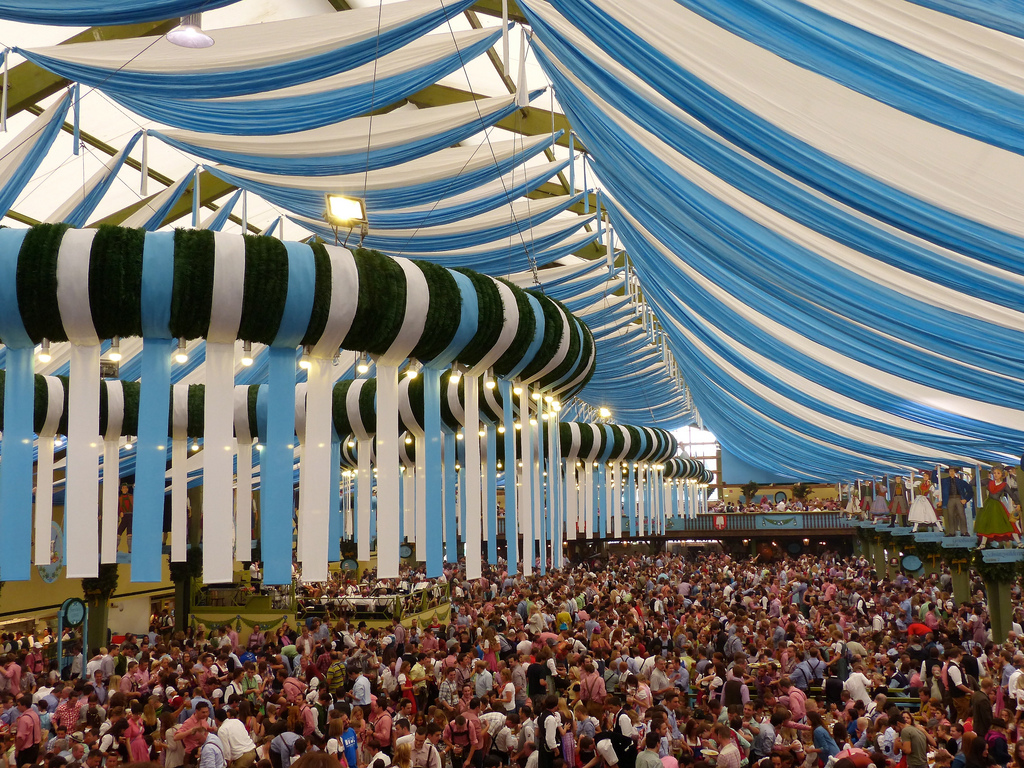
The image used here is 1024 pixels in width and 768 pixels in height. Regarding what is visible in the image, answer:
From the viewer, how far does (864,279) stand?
486 centimetres

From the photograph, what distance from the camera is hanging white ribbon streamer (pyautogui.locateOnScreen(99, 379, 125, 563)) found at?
462cm

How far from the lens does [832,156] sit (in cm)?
357

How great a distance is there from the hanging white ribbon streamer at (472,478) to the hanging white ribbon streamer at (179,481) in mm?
1625

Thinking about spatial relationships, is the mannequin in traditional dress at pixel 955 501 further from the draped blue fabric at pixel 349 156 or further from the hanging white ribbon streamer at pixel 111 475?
the hanging white ribbon streamer at pixel 111 475

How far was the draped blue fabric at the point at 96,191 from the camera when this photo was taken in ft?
28.5

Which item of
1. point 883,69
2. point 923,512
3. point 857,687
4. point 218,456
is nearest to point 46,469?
point 218,456

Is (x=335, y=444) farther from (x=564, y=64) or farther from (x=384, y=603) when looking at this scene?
(x=384, y=603)

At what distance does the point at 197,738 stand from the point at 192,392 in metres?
2.88

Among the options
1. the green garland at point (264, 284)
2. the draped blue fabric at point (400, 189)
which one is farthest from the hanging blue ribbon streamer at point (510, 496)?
the draped blue fabric at point (400, 189)

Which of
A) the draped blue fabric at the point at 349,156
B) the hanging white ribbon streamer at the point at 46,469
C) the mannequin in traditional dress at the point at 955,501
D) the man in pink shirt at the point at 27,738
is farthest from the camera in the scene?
the mannequin in traditional dress at the point at 955,501

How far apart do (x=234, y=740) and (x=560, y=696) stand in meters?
2.76

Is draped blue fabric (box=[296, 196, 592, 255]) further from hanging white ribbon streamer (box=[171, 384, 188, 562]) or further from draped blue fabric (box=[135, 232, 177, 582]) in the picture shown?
draped blue fabric (box=[135, 232, 177, 582])

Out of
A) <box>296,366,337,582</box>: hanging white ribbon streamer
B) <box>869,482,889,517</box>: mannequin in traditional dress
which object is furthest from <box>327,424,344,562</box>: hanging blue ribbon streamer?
<box>869,482,889,517</box>: mannequin in traditional dress

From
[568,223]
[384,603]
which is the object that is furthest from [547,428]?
[384,603]
